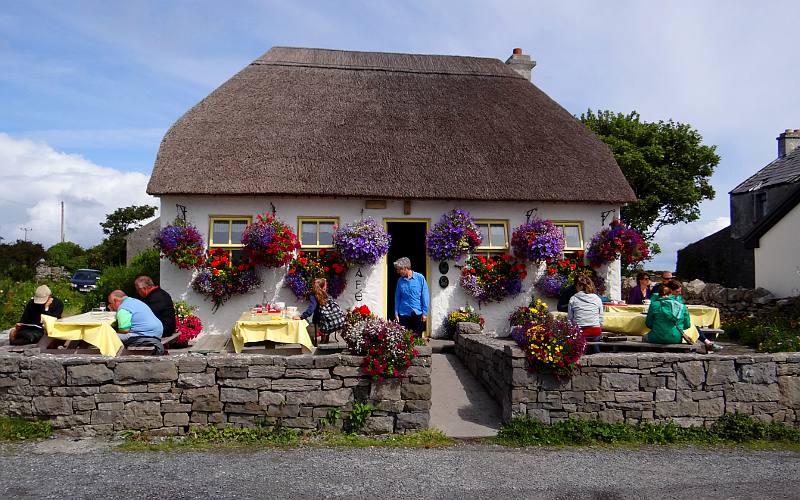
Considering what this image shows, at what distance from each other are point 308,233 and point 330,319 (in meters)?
2.64

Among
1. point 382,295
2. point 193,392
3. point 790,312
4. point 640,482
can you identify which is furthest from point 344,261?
point 790,312

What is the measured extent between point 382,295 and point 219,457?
5418mm

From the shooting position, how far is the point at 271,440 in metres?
6.02

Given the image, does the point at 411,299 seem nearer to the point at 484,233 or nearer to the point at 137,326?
the point at 484,233

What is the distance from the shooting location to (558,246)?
34.4 feet

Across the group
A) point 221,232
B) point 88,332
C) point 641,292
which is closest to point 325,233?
point 221,232

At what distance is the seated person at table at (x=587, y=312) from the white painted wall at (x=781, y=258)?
9.19 m

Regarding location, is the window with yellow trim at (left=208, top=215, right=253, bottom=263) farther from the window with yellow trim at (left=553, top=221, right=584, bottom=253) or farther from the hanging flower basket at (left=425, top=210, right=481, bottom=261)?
the window with yellow trim at (left=553, top=221, right=584, bottom=253)

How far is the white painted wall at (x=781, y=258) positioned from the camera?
1391cm

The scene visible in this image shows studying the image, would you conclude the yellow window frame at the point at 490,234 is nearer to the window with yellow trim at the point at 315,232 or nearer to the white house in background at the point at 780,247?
the window with yellow trim at the point at 315,232

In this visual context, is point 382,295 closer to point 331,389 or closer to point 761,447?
point 331,389

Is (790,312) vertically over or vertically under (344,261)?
under

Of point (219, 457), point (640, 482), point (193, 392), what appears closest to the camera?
point (640, 482)

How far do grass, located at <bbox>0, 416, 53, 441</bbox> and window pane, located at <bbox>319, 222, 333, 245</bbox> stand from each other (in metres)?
5.38
